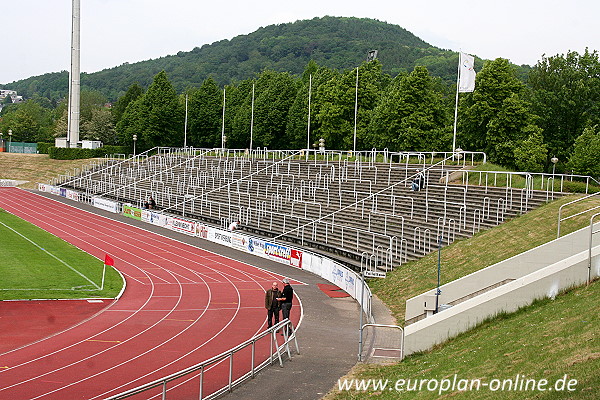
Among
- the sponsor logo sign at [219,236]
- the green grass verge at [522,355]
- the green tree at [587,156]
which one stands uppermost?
the green tree at [587,156]

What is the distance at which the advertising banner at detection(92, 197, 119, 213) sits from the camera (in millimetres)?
61156

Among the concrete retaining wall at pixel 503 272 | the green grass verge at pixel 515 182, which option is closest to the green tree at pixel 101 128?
the green grass verge at pixel 515 182

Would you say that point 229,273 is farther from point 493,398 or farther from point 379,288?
point 493,398

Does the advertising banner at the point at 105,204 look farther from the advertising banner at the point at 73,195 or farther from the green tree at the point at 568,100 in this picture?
the green tree at the point at 568,100

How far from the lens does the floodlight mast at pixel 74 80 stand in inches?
3798

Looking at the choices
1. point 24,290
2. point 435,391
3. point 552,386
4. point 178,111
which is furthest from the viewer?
point 178,111

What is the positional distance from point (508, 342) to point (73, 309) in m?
17.1

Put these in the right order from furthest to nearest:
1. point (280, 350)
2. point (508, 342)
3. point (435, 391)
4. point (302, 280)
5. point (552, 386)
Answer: point (302, 280)
point (280, 350)
point (508, 342)
point (435, 391)
point (552, 386)

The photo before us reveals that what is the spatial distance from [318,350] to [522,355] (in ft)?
23.8

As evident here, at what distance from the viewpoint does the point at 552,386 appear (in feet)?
34.7

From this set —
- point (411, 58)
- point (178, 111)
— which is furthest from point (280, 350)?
point (411, 58)

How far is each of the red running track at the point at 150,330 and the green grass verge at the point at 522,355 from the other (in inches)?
166

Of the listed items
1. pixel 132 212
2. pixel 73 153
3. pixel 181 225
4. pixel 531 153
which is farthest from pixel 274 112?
pixel 531 153

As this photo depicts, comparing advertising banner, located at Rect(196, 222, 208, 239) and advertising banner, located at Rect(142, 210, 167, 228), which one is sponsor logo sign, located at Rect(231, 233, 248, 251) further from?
advertising banner, located at Rect(142, 210, 167, 228)
